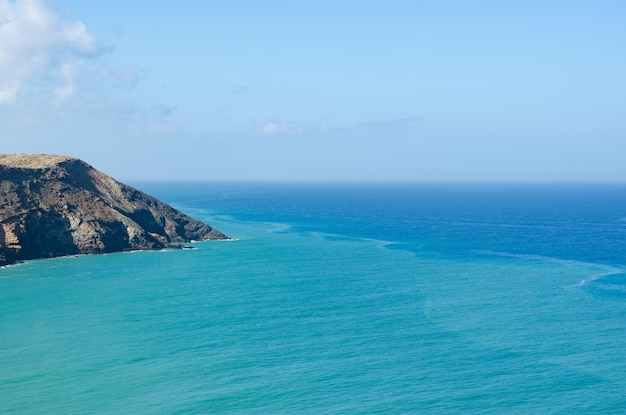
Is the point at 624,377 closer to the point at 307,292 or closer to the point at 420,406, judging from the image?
the point at 420,406

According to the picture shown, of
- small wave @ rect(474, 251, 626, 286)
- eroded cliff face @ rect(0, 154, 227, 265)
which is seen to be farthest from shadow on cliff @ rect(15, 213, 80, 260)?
small wave @ rect(474, 251, 626, 286)

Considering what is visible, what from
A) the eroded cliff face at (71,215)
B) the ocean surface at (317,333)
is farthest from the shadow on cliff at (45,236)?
the ocean surface at (317,333)

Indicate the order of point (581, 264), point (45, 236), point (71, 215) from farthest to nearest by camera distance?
point (71, 215) → point (45, 236) → point (581, 264)

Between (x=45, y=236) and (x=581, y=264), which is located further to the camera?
(x=45, y=236)

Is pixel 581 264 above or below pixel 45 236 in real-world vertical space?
below

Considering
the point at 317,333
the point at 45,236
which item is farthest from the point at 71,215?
the point at 317,333

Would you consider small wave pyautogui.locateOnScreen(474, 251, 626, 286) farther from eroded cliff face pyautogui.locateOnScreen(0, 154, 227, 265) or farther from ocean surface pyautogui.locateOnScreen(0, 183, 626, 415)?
eroded cliff face pyautogui.locateOnScreen(0, 154, 227, 265)

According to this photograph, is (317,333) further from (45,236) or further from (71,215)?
(71,215)

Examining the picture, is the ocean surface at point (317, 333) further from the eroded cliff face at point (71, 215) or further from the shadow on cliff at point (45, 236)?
the eroded cliff face at point (71, 215)
